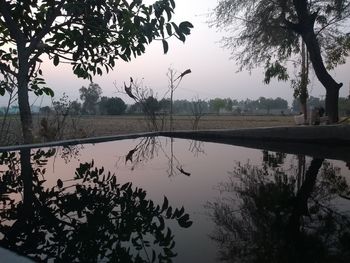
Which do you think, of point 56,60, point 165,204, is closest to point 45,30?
point 56,60

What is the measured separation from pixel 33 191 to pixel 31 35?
2.29 meters

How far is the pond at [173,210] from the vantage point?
1.38 meters

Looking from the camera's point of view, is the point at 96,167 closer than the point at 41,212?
No

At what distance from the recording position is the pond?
4.52ft

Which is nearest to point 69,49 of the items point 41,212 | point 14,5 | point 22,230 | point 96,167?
point 14,5

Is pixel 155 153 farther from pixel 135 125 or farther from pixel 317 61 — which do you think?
pixel 135 125

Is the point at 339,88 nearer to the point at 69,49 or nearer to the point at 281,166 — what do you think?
the point at 281,166

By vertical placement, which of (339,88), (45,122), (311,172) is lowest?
(311,172)

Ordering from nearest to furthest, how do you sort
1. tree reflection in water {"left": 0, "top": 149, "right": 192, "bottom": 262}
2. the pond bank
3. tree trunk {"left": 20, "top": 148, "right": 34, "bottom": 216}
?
tree reflection in water {"left": 0, "top": 149, "right": 192, "bottom": 262}, tree trunk {"left": 20, "top": 148, "right": 34, "bottom": 216}, the pond bank

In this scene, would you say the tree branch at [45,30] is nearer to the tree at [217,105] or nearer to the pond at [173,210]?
the pond at [173,210]

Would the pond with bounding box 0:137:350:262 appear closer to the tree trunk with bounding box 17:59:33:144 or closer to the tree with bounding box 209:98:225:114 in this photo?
the tree trunk with bounding box 17:59:33:144

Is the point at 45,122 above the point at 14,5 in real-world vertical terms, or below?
below

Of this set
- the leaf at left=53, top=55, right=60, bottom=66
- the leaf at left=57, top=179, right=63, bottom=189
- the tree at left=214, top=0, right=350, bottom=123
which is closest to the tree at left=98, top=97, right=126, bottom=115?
the tree at left=214, top=0, right=350, bottom=123

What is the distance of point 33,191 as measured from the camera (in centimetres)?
232
